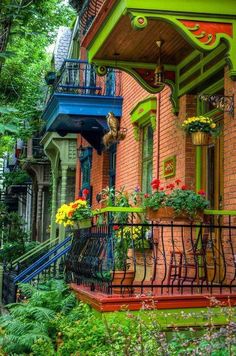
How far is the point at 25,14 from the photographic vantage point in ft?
24.4

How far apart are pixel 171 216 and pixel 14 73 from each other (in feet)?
44.4

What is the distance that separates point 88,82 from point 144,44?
253 inches

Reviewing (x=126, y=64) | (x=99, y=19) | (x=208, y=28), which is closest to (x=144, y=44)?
(x=126, y=64)

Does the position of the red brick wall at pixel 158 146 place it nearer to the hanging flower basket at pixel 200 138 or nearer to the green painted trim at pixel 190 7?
the hanging flower basket at pixel 200 138

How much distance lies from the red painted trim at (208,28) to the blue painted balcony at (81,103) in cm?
570

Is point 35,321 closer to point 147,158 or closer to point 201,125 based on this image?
point 201,125

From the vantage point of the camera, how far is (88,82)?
14.2 meters

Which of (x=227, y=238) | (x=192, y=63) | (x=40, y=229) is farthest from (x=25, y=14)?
(x=40, y=229)

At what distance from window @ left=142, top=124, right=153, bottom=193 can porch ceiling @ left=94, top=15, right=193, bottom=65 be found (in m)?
2.21

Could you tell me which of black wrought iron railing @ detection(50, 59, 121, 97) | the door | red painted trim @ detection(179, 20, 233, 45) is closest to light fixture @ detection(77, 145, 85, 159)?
black wrought iron railing @ detection(50, 59, 121, 97)

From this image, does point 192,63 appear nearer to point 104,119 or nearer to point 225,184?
point 225,184

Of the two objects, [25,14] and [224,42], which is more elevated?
[25,14]

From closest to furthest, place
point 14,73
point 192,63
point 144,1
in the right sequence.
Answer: point 144,1 → point 192,63 → point 14,73

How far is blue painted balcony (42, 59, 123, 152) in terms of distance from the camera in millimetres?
11953
